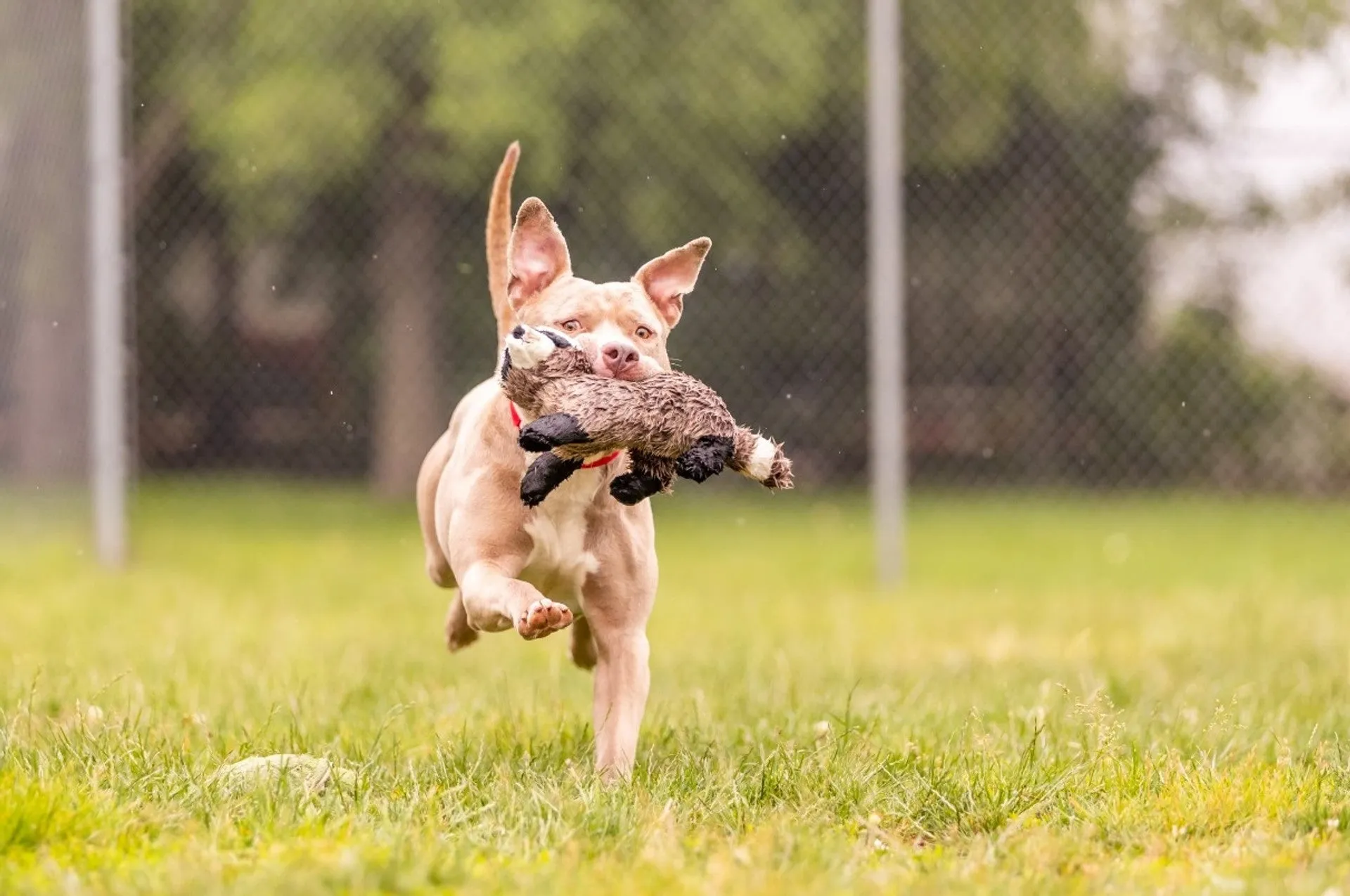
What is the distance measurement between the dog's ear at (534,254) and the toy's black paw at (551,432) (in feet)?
1.84

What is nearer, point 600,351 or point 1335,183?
point 600,351

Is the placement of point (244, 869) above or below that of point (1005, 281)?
below

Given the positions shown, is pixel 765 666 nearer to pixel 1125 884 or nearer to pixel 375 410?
pixel 1125 884

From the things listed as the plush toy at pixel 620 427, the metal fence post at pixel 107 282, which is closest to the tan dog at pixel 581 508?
the plush toy at pixel 620 427

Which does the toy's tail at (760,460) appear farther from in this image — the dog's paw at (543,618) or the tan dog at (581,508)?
the dog's paw at (543,618)

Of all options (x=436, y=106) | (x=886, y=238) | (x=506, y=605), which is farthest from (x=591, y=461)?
(x=436, y=106)

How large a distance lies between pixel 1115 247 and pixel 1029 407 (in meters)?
2.09

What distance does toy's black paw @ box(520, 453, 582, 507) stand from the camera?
298cm

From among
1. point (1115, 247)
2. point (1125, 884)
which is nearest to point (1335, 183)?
point (1115, 247)

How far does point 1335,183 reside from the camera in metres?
8.90

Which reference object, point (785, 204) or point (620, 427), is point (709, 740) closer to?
point (620, 427)

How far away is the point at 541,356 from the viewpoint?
2.98 meters

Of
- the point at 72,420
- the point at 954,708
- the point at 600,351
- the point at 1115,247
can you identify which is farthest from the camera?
the point at 1115,247

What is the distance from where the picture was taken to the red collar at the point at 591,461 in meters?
3.16
